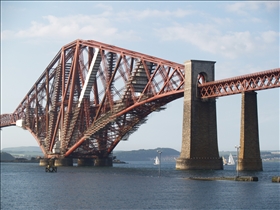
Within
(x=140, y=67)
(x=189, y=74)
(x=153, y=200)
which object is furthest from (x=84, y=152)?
(x=153, y=200)

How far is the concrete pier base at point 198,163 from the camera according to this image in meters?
121

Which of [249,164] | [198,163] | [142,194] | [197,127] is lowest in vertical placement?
[142,194]

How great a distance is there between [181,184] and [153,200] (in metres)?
18.1

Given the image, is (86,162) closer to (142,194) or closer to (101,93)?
(101,93)

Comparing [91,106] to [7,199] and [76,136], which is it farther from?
[7,199]

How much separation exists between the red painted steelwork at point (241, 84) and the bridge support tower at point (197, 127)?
166 centimetres

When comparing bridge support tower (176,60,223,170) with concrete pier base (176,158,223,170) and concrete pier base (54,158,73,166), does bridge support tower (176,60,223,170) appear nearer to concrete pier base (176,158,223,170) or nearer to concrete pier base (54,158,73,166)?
concrete pier base (176,158,223,170)

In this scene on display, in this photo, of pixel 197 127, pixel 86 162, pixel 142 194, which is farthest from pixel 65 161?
pixel 142 194

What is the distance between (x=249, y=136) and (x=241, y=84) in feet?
32.2

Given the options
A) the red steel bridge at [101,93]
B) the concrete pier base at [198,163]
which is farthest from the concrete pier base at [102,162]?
the concrete pier base at [198,163]

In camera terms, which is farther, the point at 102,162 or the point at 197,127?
the point at 102,162

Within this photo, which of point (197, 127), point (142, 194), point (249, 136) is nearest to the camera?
point (142, 194)

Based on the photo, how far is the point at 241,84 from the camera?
11888 centimetres

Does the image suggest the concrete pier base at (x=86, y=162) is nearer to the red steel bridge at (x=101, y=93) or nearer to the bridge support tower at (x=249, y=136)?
the red steel bridge at (x=101, y=93)
